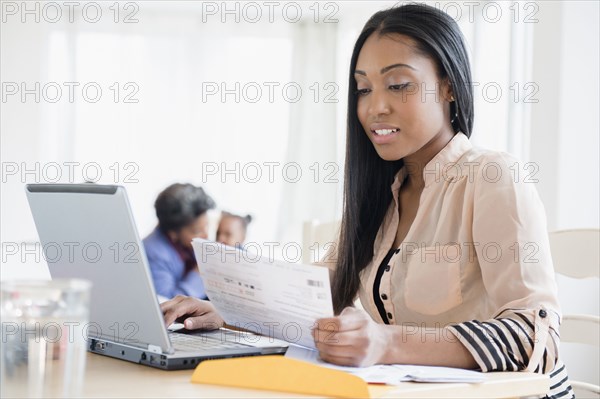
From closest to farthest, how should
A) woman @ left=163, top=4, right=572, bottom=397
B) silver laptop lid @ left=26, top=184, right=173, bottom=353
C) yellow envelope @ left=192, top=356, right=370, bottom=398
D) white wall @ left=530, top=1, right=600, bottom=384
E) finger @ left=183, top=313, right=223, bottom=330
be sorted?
yellow envelope @ left=192, top=356, right=370, bottom=398, silver laptop lid @ left=26, top=184, right=173, bottom=353, woman @ left=163, top=4, right=572, bottom=397, finger @ left=183, top=313, right=223, bottom=330, white wall @ left=530, top=1, right=600, bottom=384

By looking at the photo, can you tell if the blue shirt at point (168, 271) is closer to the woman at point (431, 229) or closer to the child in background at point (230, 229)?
the child in background at point (230, 229)

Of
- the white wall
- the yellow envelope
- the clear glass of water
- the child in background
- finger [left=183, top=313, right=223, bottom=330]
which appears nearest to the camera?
the clear glass of water

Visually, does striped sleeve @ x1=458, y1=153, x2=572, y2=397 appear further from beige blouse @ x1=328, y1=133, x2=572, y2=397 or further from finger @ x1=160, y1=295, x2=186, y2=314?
finger @ x1=160, y1=295, x2=186, y2=314

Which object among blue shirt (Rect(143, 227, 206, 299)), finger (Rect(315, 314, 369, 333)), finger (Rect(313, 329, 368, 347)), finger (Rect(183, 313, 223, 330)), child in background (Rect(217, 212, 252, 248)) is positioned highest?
finger (Rect(315, 314, 369, 333))

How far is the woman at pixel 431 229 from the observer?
1.13 m

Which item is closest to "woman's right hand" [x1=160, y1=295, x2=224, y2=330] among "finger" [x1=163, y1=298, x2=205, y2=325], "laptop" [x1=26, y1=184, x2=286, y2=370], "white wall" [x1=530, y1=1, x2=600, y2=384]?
"finger" [x1=163, y1=298, x2=205, y2=325]

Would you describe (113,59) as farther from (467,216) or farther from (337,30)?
(467,216)

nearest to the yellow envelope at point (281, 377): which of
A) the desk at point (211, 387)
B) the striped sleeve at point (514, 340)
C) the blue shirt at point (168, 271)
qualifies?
the desk at point (211, 387)

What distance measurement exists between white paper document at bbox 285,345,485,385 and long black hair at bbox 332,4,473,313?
53 cm

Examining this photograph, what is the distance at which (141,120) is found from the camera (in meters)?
5.18

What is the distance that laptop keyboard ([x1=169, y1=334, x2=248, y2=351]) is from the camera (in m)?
1.15

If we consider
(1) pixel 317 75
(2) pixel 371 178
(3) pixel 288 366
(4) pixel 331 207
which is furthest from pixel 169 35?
(3) pixel 288 366

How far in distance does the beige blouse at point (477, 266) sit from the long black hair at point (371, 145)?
3cm

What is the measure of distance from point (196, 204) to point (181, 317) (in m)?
2.32
